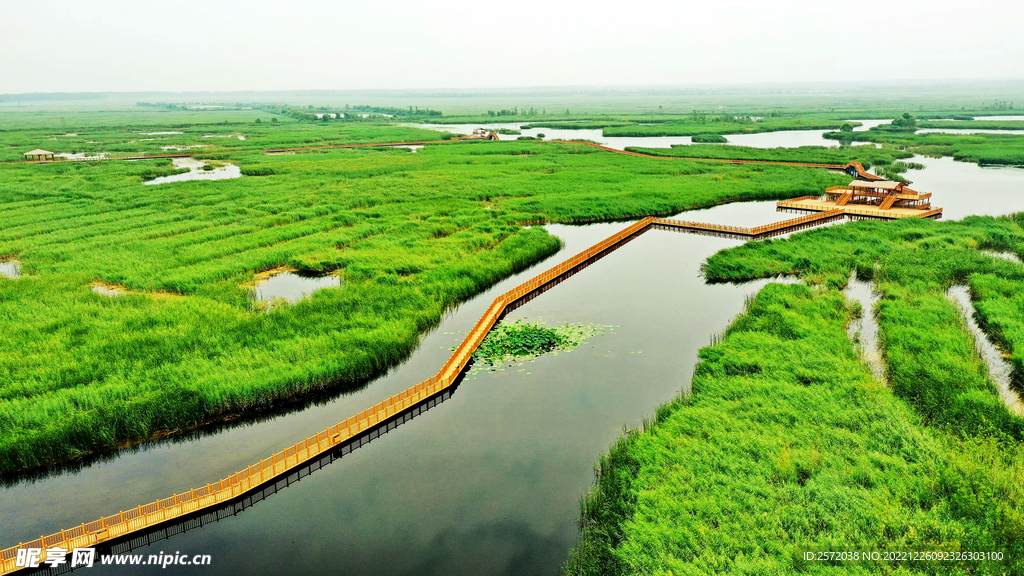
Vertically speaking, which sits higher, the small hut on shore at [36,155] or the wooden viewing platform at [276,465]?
the small hut on shore at [36,155]

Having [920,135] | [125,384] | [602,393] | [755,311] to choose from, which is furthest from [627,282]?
[920,135]

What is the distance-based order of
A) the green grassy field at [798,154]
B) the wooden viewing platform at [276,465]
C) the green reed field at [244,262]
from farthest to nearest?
the green grassy field at [798,154]
the green reed field at [244,262]
the wooden viewing platform at [276,465]

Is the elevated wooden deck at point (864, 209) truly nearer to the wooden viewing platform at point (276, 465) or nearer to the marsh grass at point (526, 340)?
the wooden viewing platform at point (276, 465)

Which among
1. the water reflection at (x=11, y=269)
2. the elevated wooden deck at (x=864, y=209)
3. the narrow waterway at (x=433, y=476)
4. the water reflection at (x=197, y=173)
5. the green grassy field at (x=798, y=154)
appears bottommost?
the narrow waterway at (x=433, y=476)

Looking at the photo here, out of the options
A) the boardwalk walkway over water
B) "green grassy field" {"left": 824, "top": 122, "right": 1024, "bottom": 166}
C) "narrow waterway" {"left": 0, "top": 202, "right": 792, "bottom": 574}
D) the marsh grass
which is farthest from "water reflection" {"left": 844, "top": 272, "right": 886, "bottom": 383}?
"green grassy field" {"left": 824, "top": 122, "right": 1024, "bottom": 166}

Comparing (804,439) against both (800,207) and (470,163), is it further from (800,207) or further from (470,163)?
(470,163)

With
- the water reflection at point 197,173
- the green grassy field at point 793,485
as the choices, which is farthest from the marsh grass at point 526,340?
the water reflection at point 197,173

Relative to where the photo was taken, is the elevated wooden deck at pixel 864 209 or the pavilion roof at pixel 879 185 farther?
the pavilion roof at pixel 879 185
